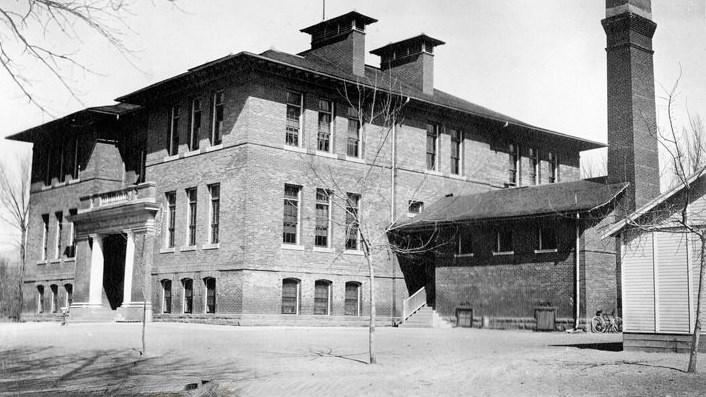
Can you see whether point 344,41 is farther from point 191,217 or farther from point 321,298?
point 321,298

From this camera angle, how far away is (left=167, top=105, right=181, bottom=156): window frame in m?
35.2

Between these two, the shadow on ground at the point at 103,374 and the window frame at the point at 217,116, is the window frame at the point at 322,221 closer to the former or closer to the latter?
the window frame at the point at 217,116

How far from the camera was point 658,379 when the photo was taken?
1458 cm

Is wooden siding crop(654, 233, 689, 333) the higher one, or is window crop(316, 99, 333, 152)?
window crop(316, 99, 333, 152)

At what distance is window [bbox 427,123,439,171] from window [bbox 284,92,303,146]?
791cm

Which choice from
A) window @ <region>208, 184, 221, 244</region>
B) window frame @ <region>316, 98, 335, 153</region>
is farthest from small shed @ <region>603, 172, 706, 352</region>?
window @ <region>208, 184, 221, 244</region>

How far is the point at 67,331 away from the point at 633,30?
25.1 meters

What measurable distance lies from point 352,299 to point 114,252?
1303cm

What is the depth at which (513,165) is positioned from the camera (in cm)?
4294

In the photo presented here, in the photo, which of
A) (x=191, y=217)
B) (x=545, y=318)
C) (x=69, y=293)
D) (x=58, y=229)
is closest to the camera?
(x=545, y=318)

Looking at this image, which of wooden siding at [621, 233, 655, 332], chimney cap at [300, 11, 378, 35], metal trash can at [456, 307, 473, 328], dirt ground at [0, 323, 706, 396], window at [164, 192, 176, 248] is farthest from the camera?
chimney cap at [300, 11, 378, 35]

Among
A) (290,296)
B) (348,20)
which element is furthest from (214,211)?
(348,20)

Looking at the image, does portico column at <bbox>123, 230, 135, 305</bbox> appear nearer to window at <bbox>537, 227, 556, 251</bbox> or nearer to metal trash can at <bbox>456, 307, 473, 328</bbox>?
metal trash can at <bbox>456, 307, 473, 328</bbox>

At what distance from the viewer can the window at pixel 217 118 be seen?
3306 cm
